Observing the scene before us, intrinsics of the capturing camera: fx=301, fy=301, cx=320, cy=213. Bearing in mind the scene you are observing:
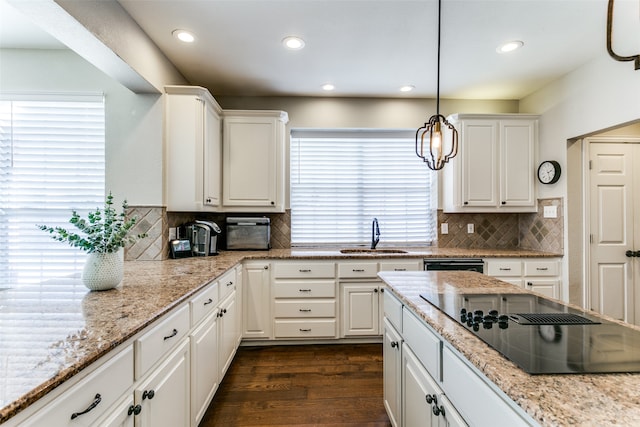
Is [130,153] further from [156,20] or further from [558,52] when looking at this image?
[558,52]

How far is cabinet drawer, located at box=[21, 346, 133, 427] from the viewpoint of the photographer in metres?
0.72

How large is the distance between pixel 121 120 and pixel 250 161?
1170 millimetres

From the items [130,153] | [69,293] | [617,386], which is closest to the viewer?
[617,386]

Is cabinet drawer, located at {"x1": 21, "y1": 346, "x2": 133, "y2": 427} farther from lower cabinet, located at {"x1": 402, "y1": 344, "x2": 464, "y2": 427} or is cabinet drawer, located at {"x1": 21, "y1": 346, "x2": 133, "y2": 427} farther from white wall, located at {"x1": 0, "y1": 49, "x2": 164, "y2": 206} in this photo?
white wall, located at {"x1": 0, "y1": 49, "x2": 164, "y2": 206}

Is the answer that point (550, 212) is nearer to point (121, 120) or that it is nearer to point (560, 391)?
point (560, 391)

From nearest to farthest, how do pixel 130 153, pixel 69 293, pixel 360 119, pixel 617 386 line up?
1. pixel 617 386
2. pixel 69 293
3. pixel 130 153
4. pixel 360 119

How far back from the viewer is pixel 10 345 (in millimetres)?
896

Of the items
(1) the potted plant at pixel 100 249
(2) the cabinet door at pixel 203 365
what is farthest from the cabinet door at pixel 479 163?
(1) the potted plant at pixel 100 249

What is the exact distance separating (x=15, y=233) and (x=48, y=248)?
11.2 inches

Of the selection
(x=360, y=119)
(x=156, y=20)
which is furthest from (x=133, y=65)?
(x=360, y=119)

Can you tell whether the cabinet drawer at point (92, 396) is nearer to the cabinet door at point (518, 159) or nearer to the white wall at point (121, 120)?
the white wall at point (121, 120)

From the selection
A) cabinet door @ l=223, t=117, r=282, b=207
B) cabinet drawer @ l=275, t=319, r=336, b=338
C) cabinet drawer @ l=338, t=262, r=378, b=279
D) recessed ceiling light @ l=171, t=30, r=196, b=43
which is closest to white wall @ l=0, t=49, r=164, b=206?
recessed ceiling light @ l=171, t=30, r=196, b=43

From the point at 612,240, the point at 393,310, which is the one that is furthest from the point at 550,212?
the point at 393,310

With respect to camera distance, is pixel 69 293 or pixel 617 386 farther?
pixel 69 293
